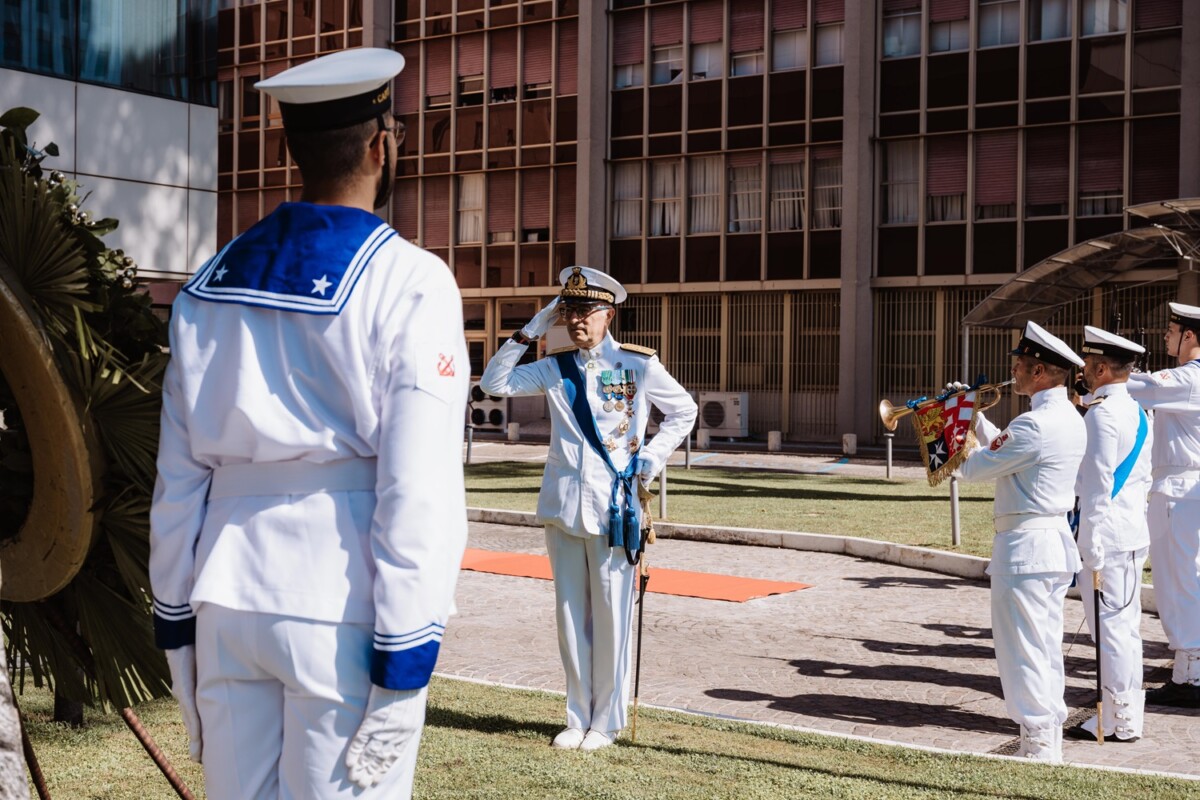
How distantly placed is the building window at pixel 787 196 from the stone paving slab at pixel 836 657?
2182cm

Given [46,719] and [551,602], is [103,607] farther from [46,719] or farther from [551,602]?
[551,602]

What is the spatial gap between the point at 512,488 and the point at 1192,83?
18058 millimetres

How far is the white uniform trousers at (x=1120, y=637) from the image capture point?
23.5 ft

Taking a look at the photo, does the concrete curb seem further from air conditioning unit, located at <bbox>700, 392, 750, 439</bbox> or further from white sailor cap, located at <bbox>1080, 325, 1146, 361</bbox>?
air conditioning unit, located at <bbox>700, 392, 750, 439</bbox>

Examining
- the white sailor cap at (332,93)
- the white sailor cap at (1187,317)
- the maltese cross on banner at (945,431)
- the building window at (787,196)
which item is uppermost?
the building window at (787,196)

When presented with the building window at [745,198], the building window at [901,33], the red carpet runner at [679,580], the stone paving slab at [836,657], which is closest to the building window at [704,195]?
the building window at [745,198]

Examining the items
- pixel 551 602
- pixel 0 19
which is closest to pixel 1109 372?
pixel 551 602

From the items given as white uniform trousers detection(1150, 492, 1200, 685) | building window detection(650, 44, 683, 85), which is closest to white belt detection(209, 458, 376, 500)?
white uniform trousers detection(1150, 492, 1200, 685)

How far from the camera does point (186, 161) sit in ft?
54.0

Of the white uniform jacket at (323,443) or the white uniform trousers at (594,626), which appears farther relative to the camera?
the white uniform trousers at (594,626)

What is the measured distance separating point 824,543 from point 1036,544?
26.6 feet

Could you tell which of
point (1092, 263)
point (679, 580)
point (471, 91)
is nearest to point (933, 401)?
point (679, 580)

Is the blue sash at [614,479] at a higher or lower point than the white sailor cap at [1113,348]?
lower

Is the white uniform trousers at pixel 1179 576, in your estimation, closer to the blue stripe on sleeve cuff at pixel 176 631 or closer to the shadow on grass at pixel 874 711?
the shadow on grass at pixel 874 711
